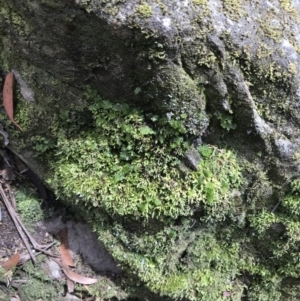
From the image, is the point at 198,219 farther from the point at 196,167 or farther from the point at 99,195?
the point at 99,195

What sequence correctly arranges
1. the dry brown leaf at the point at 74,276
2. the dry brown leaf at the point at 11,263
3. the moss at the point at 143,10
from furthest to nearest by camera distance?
the dry brown leaf at the point at 74,276
the dry brown leaf at the point at 11,263
the moss at the point at 143,10

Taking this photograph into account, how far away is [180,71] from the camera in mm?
2172

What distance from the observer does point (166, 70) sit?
2143mm

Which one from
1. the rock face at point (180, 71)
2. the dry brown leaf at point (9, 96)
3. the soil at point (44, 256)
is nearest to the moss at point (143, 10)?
the rock face at point (180, 71)

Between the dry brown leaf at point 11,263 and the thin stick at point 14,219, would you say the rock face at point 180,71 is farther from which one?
the dry brown leaf at point 11,263

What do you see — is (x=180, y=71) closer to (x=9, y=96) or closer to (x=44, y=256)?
(x=9, y=96)

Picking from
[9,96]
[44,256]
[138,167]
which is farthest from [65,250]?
[9,96]

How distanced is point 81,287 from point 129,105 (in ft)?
5.28

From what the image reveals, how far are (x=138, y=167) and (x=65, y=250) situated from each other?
1.11 metres

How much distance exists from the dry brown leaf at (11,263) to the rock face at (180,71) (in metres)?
0.81

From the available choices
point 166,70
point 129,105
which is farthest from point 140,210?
point 166,70

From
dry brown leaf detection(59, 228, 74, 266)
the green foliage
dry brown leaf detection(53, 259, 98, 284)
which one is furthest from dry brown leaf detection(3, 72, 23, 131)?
dry brown leaf detection(53, 259, 98, 284)

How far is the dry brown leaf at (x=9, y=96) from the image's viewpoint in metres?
2.57

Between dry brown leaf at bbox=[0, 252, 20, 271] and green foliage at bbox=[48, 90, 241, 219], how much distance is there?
0.72 meters
